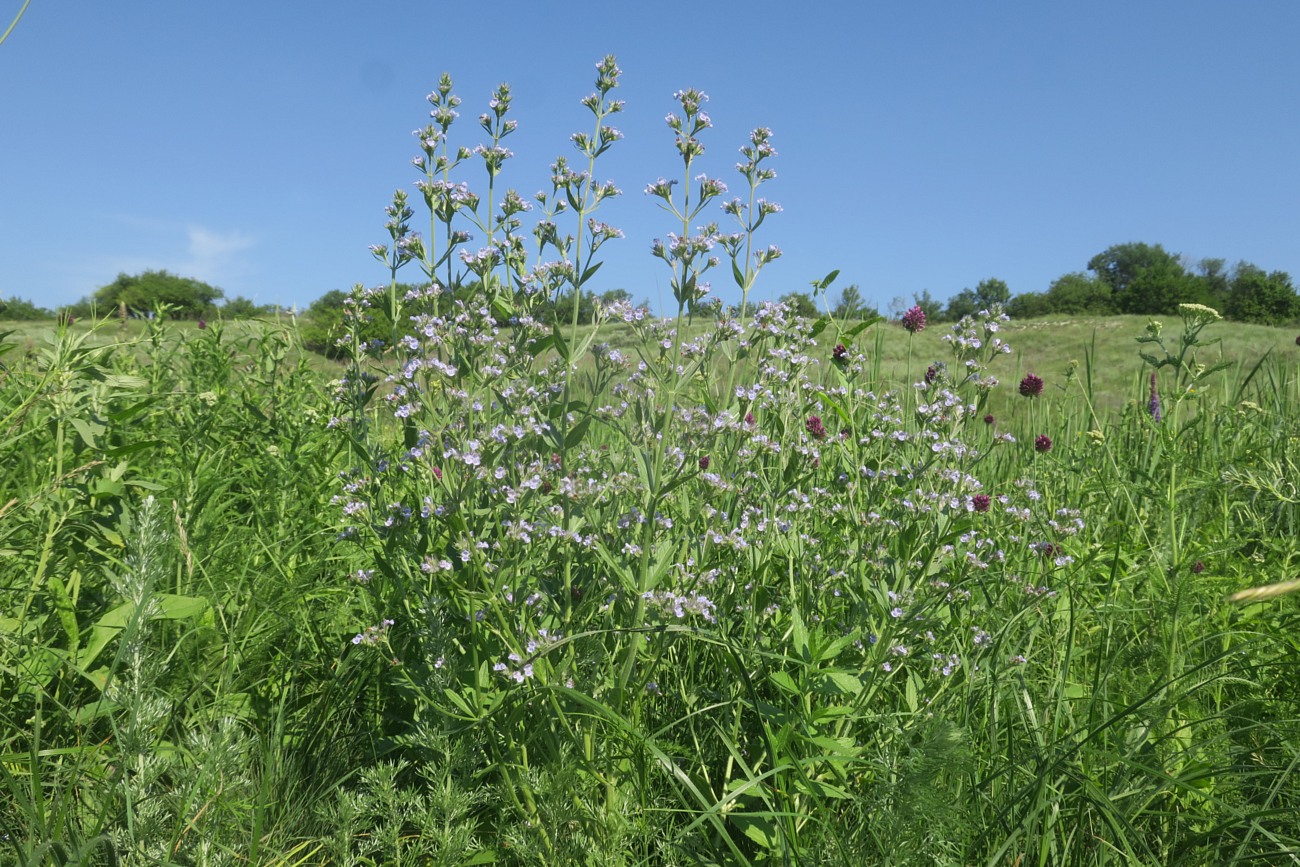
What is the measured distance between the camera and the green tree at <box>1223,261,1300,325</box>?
143 feet

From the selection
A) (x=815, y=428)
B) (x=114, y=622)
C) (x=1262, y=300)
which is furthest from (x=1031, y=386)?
(x=1262, y=300)

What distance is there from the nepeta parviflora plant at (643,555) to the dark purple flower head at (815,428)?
362mm

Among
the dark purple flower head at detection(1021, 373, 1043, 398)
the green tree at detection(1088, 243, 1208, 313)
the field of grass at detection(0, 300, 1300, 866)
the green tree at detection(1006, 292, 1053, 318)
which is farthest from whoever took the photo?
the green tree at detection(1088, 243, 1208, 313)

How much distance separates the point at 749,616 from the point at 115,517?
210cm

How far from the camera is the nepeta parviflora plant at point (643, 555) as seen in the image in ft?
6.81

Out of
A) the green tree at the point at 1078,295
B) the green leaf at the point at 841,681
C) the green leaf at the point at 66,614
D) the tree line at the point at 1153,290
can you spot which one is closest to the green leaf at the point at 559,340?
the green leaf at the point at 841,681

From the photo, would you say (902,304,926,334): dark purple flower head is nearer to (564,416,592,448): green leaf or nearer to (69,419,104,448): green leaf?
(564,416,592,448): green leaf

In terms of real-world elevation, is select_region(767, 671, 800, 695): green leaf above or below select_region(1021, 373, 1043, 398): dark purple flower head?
below

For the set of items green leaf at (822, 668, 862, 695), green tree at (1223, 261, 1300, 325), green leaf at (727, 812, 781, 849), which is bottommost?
green leaf at (727, 812, 781, 849)

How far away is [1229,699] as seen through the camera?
8.85ft

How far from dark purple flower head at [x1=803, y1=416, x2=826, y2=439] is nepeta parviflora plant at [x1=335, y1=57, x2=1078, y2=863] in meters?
0.36

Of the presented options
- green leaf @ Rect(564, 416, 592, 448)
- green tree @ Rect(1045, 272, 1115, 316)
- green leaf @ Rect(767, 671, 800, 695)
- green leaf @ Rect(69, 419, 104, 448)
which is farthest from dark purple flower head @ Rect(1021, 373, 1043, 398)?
green tree @ Rect(1045, 272, 1115, 316)

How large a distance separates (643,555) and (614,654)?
15.5 inches

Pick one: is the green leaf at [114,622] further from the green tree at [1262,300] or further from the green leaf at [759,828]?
the green tree at [1262,300]
